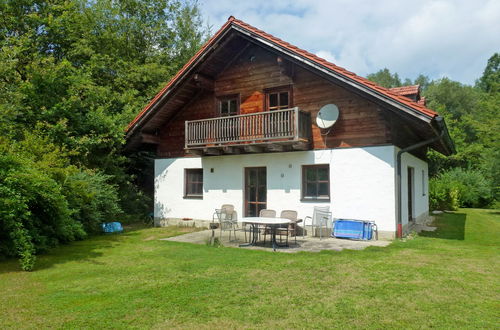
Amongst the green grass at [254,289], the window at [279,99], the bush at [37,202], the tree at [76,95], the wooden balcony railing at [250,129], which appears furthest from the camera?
the window at [279,99]

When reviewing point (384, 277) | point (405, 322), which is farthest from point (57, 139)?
point (405, 322)

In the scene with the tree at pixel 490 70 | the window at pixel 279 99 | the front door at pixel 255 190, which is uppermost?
the tree at pixel 490 70

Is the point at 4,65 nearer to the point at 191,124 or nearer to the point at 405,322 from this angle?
the point at 191,124

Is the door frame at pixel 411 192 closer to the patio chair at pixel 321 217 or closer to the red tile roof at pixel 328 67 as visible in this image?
the patio chair at pixel 321 217

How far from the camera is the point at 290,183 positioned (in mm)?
11070

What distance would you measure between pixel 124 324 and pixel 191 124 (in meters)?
8.98

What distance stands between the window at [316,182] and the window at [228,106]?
337 cm

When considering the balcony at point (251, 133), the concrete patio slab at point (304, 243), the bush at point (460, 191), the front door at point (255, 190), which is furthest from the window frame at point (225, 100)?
the bush at point (460, 191)

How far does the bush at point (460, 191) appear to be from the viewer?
2059 cm

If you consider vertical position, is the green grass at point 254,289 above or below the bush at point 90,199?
below

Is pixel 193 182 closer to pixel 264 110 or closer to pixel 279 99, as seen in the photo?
pixel 264 110

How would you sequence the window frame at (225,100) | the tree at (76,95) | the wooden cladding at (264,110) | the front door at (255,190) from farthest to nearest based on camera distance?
the window frame at (225,100), the front door at (255,190), the wooden cladding at (264,110), the tree at (76,95)

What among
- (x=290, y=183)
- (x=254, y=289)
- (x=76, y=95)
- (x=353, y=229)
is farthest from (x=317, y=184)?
(x=76, y=95)

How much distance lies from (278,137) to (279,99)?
1754 millimetres
